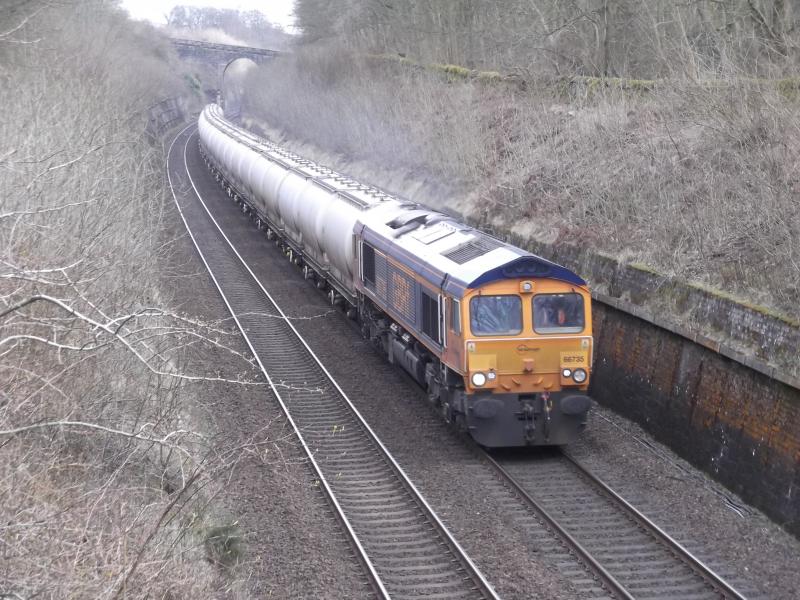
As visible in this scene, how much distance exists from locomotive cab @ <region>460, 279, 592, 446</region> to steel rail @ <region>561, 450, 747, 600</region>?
32.9 inches

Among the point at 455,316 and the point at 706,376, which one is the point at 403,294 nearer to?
the point at 455,316

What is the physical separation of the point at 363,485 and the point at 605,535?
10.8ft

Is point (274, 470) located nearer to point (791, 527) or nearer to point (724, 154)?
point (791, 527)

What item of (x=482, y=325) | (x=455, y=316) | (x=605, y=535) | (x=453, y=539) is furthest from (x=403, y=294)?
(x=605, y=535)

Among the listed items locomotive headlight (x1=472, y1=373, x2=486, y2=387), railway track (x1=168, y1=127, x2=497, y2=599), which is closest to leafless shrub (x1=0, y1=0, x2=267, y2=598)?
railway track (x1=168, y1=127, x2=497, y2=599)

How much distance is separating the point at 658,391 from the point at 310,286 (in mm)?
12397

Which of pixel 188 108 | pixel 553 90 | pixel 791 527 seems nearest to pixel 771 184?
pixel 791 527

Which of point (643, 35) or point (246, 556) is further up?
point (643, 35)

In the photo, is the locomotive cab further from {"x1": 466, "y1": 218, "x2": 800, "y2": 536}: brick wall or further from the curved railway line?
{"x1": 466, "y1": 218, "x2": 800, "y2": 536}: brick wall

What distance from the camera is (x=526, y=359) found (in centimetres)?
1270

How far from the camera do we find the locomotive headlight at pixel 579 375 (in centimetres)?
1277

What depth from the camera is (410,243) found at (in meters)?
15.3

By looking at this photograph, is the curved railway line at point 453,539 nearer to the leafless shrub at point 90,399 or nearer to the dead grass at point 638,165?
the leafless shrub at point 90,399

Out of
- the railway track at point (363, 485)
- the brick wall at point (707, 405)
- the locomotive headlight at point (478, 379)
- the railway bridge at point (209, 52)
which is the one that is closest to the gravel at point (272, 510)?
the railway track at point (363, 485)
